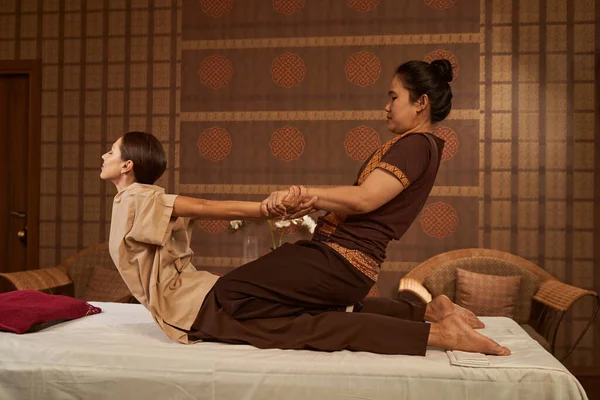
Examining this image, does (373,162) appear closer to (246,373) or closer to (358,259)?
(358,259)

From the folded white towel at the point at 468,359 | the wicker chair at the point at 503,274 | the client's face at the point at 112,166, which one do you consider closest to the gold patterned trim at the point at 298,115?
the wicker chair at the point at 503,274

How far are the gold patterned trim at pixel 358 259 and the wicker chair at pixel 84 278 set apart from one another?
2453mm

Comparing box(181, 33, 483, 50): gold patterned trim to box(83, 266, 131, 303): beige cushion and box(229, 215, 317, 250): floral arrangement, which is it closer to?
box(229, 215, 317, 250): floral arrangement

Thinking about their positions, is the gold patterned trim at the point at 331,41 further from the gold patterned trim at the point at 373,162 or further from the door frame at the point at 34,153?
the gold patterned trim at the point at 373,162

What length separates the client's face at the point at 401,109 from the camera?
254 cm

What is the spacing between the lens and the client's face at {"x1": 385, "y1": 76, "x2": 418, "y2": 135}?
2.54m

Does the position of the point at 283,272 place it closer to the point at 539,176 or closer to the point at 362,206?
the point at 362,206

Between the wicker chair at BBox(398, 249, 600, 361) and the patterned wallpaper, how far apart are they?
15 centimetres

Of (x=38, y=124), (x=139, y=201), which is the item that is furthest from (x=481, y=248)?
(x=38, y=124)

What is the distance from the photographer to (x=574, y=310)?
4.52 meters

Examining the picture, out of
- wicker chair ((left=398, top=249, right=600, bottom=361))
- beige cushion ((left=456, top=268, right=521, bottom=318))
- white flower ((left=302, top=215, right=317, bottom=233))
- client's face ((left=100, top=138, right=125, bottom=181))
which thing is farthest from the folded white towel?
white flower ((left=302, top=215, right=317, bottom=233))

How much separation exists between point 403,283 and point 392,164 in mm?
1996

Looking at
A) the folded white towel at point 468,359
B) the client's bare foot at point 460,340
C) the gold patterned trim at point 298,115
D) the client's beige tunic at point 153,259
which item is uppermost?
the gold patterned trim at point 298,115

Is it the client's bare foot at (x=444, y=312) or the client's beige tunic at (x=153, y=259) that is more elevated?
the client's beige tunic at (x=153, y=259)
